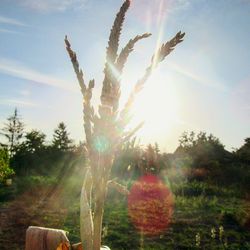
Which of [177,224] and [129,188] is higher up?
[129,188]

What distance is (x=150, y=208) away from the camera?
12.6 meters

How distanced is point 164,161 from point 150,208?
14974 millimetres

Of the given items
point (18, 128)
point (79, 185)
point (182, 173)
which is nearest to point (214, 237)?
point (79, 185)

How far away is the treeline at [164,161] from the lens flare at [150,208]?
2729mm

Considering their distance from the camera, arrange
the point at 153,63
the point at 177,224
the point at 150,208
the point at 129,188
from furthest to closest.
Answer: the point at 129,188 < the point at 150,208 < the point at 177,224 < the point at 153,63

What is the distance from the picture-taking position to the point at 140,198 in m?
14.6

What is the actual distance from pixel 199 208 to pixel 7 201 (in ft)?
29.8

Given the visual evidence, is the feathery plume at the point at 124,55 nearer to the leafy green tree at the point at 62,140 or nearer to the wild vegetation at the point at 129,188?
the wild vegetation at the point at 129,188

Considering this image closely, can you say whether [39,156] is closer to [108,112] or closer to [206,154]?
[206,154]

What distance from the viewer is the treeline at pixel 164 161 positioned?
77.8ft

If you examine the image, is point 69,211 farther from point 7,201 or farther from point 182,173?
point 182,173

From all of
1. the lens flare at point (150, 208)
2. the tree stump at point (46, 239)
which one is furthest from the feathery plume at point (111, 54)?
the lens flare at point (150, 208)

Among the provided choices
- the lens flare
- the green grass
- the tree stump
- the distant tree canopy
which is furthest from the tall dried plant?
the distant tree canopy

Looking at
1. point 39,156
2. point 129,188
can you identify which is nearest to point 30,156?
point 39,156
